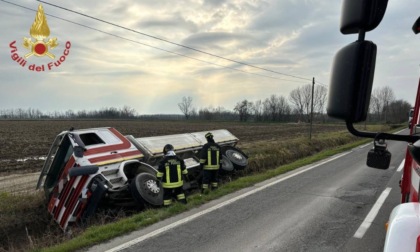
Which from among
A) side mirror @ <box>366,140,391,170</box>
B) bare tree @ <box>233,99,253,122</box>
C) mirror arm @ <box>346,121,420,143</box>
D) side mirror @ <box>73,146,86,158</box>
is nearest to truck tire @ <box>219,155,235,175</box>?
side mirror @ <box>73,146,86,158</box>

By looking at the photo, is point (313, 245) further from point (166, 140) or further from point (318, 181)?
point (166, 140)

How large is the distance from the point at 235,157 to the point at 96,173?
17.7 ft

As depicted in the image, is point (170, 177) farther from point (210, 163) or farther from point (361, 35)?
point (361, 35)

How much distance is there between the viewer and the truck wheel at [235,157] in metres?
11.2

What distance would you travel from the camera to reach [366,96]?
1665 millimetres

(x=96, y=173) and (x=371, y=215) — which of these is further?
(x=96, y=173)

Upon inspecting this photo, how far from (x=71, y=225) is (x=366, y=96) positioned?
7.04m

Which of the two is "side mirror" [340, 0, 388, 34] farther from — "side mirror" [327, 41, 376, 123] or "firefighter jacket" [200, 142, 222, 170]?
"firefighter jacket" [200, 142, 222, 170]

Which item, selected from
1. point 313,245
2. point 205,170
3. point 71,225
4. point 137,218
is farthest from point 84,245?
point 205,170

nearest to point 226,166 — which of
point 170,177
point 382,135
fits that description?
point 170,177

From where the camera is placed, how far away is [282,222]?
5918mm

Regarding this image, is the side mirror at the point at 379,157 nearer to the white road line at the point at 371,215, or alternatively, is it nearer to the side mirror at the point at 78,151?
the white road line at the point at 371,215

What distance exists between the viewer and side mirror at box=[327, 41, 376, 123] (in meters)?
1.63

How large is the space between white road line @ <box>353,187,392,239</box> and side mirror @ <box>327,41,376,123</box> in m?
4.21
